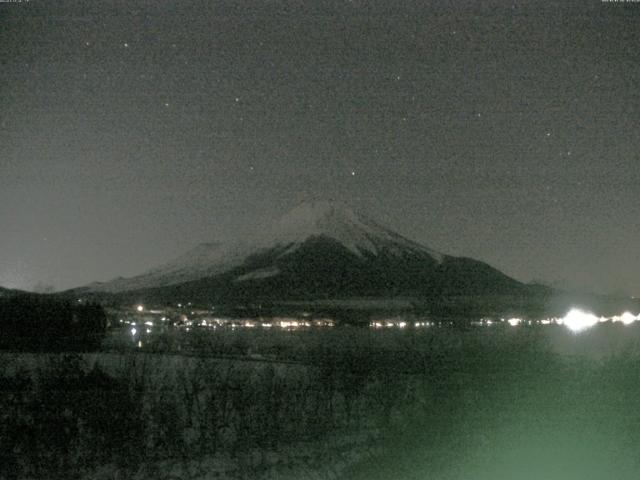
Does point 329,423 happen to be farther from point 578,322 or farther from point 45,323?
point 578,322

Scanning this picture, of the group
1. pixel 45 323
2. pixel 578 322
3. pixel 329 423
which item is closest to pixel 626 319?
pixel 578 322

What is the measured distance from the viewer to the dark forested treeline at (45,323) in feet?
146

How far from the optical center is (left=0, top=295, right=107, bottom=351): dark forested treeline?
146ft

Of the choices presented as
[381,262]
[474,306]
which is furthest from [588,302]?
[381,262]

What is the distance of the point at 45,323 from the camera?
47.0m

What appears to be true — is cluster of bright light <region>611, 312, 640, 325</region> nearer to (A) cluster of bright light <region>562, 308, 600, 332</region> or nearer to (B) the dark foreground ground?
(A) cluster of bright light <region>562, 308, 600, 332</region>

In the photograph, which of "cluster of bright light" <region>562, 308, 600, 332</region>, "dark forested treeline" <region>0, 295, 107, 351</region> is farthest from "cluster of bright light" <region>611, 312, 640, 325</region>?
"dark forested treeline" <region>0, 295, 107, 351</region>

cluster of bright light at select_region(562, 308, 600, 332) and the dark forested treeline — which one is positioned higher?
the dark forested treeline

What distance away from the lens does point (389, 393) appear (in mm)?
16422

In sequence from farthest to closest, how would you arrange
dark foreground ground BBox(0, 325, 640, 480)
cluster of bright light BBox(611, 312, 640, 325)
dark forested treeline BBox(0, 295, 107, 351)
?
cluster of bright light BBox(611, 312, 640, 325) → dark forested treeline BBox(0, 295, 107, 351) → dark foreground ground BBox(0, 325, 640, 480)

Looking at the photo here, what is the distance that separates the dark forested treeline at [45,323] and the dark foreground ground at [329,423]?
1029 inches

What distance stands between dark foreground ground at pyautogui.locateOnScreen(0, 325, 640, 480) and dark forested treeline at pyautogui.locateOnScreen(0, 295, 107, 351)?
26129 millimetres

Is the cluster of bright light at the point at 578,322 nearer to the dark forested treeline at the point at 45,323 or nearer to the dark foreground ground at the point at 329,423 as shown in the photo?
the dark forested treeline at the point at 45,323

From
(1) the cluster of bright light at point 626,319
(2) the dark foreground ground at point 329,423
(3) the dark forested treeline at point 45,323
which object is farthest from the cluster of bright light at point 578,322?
(2) the dark foreground ground at point 329,423
